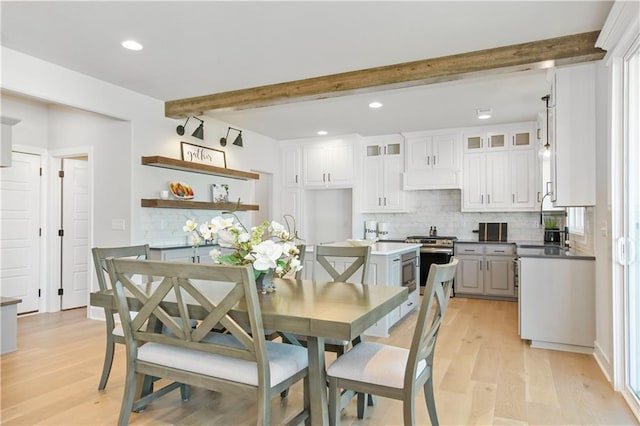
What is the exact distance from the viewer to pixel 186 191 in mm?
5137

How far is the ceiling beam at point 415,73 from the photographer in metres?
3.13

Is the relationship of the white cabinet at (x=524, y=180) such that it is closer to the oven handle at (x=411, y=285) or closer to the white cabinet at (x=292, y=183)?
the oven handle at (x=411, y=285)

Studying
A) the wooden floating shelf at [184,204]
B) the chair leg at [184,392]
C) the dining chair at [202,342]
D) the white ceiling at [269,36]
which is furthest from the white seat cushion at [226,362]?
the wooden floating shelf at [184,204]

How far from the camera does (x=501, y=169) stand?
19.8 feet

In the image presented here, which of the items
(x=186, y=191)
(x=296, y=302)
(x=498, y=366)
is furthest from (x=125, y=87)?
(x=498, y=366)

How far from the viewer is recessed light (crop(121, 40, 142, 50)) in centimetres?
328

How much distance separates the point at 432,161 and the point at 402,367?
4.93 meters

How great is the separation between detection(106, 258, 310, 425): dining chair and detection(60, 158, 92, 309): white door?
3.69 m

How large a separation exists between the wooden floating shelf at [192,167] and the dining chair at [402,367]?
3.45m

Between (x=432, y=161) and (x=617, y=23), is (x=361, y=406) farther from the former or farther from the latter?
(x=432, y=161)

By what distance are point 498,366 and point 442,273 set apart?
5.96 ft

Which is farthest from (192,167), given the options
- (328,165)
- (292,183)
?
(328,165)

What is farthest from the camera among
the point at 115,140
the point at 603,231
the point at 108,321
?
the point at 115,140

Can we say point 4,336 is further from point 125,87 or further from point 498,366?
point 498,366
